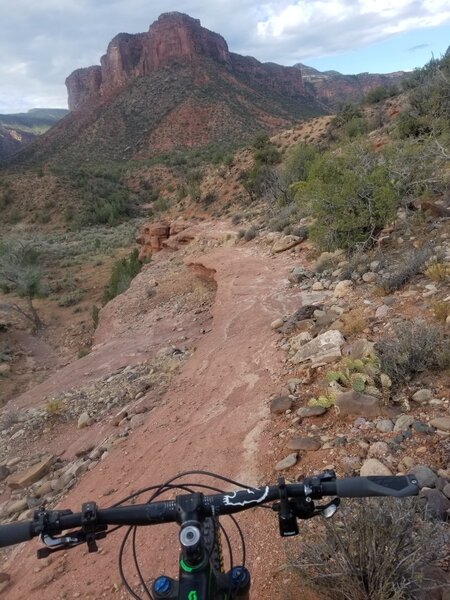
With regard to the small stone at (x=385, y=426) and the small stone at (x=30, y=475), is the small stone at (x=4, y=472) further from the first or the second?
the small stone at (x=385, y=426)

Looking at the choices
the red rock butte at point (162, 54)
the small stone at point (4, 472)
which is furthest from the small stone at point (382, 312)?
the red rock butte at point (162, 54)

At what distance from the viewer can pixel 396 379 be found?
3.86m

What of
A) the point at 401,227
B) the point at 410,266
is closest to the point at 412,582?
the point at 410,266

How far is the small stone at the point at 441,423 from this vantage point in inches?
125

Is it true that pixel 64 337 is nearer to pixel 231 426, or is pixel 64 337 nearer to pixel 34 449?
pixel 34 449

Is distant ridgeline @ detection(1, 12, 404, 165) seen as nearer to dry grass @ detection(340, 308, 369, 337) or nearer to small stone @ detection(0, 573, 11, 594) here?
dry grass @ detection(340, 308, 369, 337)

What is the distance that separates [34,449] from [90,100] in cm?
9654

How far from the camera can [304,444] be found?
11.5ft

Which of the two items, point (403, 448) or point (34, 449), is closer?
point (403, 448)

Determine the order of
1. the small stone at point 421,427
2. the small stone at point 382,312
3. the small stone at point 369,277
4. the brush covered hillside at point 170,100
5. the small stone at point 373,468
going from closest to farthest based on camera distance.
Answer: the small stone at point 373,468, the small stone at point 421,427, the small stone at point 382,312, the small stone at point 369,277, the brush covered hillside at point 170,100

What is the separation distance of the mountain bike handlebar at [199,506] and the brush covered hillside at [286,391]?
0.77 meters

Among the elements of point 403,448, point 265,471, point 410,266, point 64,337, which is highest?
point 410,266

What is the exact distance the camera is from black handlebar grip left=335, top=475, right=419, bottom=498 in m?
1.36

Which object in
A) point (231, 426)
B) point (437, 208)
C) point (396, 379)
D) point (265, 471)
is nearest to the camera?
point (265, 471)
